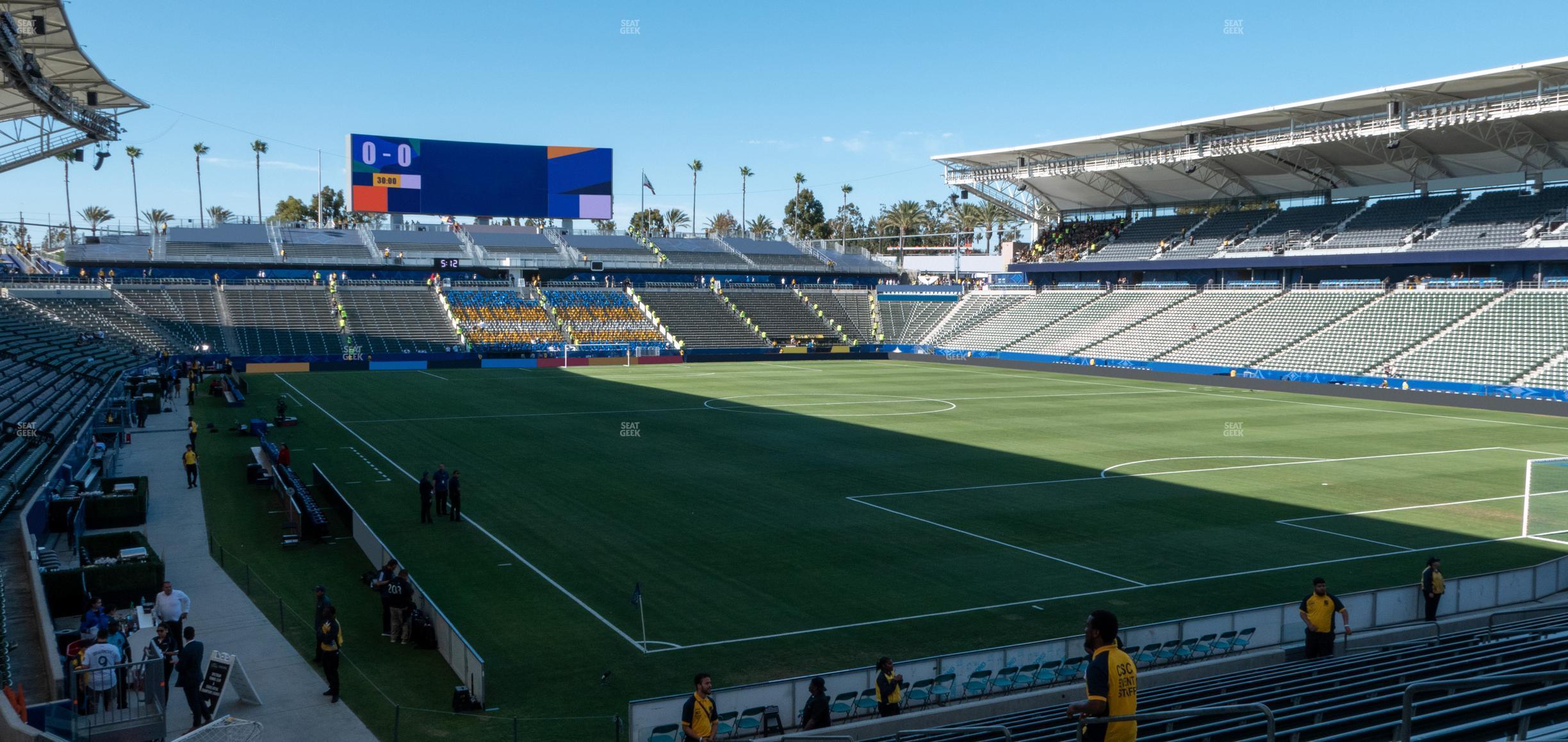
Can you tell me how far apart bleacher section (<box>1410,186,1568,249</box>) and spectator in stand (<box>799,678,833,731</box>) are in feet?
199

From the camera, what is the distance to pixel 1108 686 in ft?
23.3

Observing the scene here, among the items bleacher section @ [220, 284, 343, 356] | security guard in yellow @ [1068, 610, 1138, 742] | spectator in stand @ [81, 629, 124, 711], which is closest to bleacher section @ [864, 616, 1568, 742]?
security guard in yellow @ [1068, 610, 1138, 742]

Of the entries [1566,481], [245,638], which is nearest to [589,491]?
[245,638]

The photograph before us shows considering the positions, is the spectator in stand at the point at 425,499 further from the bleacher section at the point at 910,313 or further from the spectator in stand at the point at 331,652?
the bleacher section at the point at 910,313

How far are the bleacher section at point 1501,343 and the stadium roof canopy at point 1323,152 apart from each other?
904cm

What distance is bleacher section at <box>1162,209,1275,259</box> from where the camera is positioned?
242 feet

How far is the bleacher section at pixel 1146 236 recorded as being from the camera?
7900 centimetres

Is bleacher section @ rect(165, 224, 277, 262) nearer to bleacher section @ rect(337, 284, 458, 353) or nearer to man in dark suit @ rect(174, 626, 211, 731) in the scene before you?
bleacher section @ rect(337, 284, 458, 353)

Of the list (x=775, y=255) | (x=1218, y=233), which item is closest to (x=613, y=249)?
(x=775, y=255)

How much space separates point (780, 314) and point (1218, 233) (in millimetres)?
35731

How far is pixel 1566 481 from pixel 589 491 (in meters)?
24.1

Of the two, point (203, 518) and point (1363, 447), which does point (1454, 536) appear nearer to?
point (1363, 447)

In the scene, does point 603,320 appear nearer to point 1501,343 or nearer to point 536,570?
point 1501,343

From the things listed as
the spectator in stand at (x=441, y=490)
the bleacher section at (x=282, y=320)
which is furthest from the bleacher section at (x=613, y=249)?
the spectator in stand at (x=441, y=490)
